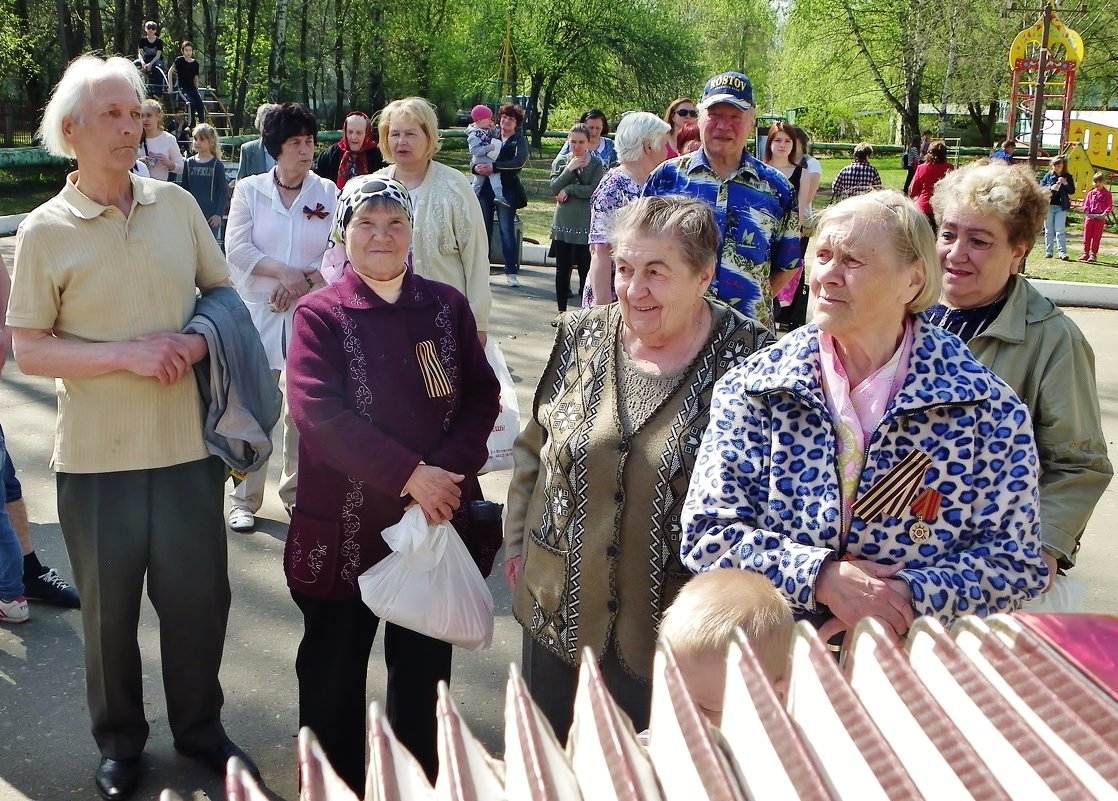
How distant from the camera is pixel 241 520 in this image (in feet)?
16.8

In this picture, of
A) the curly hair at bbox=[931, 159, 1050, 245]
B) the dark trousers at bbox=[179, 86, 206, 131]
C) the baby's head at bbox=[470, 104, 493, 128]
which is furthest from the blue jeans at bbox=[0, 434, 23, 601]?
the dark trousers at bbox=[179, 86, 206, 131]

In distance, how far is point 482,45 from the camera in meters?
46.2

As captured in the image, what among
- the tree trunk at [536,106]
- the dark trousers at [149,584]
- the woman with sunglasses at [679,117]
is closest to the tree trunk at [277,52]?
the tree trunk at [536,106]

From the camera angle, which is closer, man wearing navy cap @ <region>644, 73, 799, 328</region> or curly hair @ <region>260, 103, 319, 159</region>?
man wearing navy cap @ <region>644, 73, 799, 328</region>

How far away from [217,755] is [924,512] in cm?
233

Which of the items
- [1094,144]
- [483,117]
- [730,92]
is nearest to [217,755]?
[730,92]

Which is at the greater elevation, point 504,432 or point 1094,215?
point 1094,215

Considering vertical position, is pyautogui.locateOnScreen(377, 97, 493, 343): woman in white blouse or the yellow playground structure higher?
the yellow playground structure

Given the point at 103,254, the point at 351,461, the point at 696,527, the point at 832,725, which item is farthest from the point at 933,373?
the point at 103,254

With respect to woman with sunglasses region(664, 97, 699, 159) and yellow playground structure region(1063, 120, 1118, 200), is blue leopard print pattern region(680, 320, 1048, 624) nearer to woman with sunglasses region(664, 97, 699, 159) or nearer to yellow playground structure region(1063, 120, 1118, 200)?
woman with sunglasses region(664, 97, 699, 159)

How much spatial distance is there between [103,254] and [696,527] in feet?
6.12

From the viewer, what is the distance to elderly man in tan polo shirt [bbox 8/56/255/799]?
2.87 meters

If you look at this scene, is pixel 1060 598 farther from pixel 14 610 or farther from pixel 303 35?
pixel 303 35

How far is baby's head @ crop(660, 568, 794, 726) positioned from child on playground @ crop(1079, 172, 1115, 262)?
16632mm
